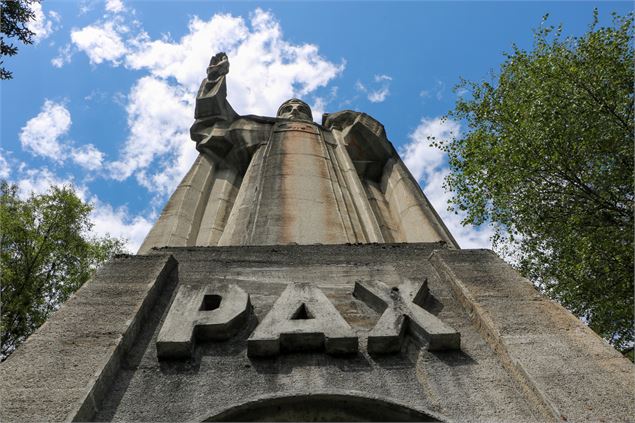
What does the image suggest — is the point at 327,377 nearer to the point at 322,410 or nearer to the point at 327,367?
the point at 327,367

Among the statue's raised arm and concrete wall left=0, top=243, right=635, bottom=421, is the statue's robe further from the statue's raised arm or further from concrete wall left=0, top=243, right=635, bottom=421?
concrete wall left=0, top=243, right=635, bottom=421

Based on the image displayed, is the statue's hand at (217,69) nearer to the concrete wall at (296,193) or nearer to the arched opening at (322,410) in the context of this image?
the concrete wall at (296,193)

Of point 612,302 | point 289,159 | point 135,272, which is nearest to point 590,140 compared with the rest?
point 612,302

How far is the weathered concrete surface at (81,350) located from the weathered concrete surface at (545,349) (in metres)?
3.37

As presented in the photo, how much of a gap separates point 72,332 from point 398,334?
2.99 meters

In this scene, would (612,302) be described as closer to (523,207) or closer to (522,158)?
(523,207)

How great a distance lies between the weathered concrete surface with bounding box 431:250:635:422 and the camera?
420cm

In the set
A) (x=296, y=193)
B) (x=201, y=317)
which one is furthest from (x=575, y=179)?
(x=201, y=317)

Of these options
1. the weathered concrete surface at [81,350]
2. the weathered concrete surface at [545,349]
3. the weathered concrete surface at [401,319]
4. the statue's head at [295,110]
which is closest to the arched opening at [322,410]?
the weathered concrete surface at [401,319]

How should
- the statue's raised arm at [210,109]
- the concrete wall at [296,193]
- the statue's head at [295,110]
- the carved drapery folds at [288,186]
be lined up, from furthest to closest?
1. the statue's head at [295,110]
2. the statue's raised arm at [210,109]
3. the carved drapery folds at [288,186]
4. the concrete wall at [296,193]

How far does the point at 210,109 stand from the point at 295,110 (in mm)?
2931

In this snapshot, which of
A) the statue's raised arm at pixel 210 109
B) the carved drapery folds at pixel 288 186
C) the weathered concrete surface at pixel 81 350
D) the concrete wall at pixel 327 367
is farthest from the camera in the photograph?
the statue's raised arm at pixel 210 109

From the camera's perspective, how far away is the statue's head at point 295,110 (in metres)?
16.8

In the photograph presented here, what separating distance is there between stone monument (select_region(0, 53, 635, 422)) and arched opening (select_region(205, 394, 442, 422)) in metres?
0.01
